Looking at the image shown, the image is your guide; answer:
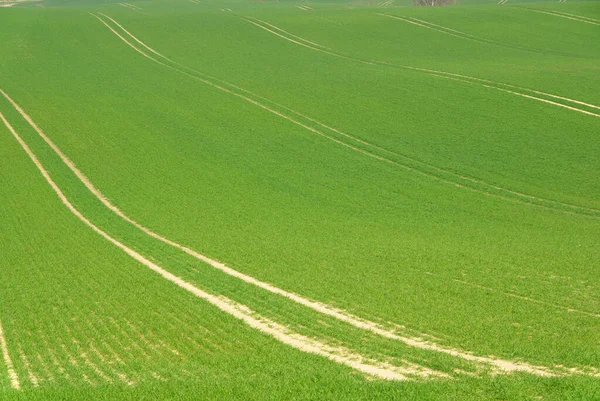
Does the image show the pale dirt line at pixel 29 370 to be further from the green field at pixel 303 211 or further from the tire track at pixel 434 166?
the tire track at pixel 434 166

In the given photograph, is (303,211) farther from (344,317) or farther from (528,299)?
(528,299)

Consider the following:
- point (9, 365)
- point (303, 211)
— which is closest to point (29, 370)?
point (9, 365)

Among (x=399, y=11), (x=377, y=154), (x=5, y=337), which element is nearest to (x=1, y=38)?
(x=399, y=11)

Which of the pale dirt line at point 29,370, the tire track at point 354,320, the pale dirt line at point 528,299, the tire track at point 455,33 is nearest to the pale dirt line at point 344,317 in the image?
the tire track at point 354,320

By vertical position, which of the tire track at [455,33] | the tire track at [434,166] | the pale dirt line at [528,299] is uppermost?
the tire track at [455,33]

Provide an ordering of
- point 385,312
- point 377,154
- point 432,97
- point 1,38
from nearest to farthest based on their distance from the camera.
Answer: point 385,312
point 377,154
point 432,97
point 1,38

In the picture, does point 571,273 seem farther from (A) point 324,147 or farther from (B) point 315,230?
(A) point 324,147

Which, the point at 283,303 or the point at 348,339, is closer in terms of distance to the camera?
the point at 348,339

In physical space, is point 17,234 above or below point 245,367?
below

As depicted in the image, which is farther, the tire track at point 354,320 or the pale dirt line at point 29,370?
the tire track at point 354,320
